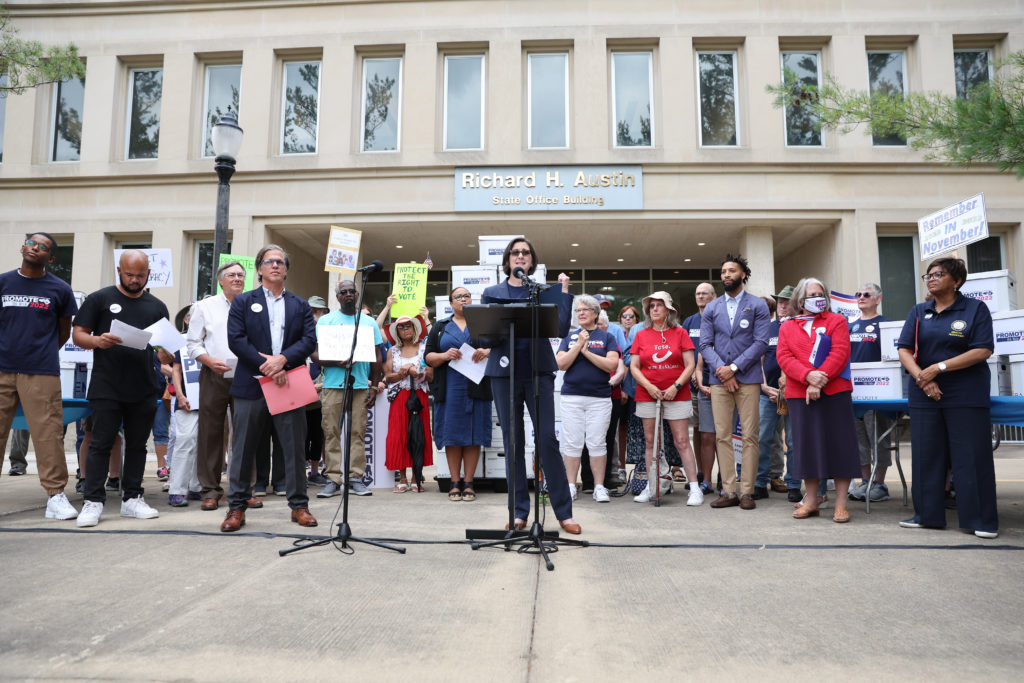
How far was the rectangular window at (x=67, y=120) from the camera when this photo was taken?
16.1 metres

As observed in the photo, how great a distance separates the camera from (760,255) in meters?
15.1

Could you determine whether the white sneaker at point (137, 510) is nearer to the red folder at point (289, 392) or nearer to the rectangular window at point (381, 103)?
the red folder at point (289, 392)

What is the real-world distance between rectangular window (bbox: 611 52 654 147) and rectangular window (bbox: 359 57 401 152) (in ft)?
16.2

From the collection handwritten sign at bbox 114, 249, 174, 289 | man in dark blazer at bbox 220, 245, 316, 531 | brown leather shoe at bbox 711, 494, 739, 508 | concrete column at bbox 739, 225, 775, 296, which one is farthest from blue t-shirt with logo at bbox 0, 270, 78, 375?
concrete column at bbox 739, 225, 775, 296

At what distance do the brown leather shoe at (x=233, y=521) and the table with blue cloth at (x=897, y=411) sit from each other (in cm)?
517

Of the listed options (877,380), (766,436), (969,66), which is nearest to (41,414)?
(766,436)

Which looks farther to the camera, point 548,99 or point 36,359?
point 548,99

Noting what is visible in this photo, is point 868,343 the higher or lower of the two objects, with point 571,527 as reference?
higher

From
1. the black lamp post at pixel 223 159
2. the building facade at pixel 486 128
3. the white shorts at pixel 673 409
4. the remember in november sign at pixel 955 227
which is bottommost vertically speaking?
the white shorts at pixel 673 409

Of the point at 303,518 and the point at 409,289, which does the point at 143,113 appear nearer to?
the point at 409,289

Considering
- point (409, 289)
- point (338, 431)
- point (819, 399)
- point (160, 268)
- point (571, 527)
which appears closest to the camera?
point (571, 527)

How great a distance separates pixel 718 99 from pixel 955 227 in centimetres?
859

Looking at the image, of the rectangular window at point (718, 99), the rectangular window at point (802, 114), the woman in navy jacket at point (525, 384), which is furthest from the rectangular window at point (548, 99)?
the woman in navy jacket at point (525, 384)

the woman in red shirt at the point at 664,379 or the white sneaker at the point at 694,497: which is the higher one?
the woman in red shirt at the point at 664,379
